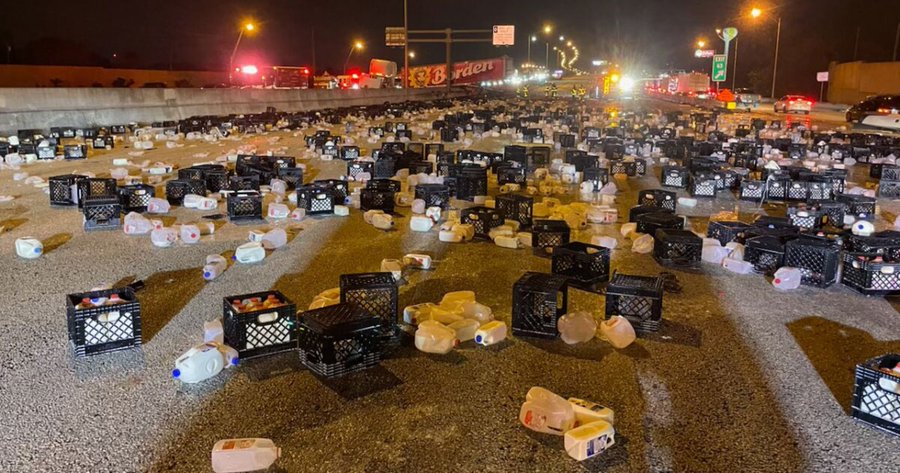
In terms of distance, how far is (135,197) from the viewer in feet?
34.0

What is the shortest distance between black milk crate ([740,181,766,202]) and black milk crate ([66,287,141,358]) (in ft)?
33.1

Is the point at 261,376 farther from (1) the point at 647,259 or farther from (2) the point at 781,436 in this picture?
(1) the point at 647,259

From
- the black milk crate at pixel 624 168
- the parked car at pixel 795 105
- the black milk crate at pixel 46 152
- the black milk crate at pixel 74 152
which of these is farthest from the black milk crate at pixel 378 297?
the parked car at pixel 795 105

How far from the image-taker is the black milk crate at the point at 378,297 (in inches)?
214

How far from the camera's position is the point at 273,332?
17.0 ft

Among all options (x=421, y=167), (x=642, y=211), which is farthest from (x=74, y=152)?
(x=642, y=211)

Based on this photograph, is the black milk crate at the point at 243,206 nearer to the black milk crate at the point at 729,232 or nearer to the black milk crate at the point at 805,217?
the black milk crate at the point at 729,232

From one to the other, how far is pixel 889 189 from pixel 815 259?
6.85m

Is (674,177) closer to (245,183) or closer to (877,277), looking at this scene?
(877,277)

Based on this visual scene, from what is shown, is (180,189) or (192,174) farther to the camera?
(192,174)

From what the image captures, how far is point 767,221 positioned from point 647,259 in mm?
1521

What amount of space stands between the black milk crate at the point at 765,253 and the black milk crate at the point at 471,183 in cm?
492

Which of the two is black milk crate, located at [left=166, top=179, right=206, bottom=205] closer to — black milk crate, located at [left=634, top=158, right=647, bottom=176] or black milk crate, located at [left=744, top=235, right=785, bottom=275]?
black milk crate, located at [left=744, top=235, right=785, bottom=275]

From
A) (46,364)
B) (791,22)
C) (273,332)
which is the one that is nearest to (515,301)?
(273,332)
